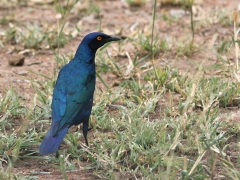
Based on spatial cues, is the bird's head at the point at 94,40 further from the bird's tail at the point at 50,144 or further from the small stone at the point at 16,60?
the small stone at the point at 16,60

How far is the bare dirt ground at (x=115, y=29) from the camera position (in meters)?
6.00

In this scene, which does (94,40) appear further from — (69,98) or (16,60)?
(16,60)

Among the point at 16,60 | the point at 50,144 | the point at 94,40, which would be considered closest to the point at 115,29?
the point at 16,60

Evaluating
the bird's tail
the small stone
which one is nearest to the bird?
the bird's tail

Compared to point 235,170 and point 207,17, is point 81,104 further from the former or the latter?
point 207,17

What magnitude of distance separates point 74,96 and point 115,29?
2524mm

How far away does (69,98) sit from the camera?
453 centimetres

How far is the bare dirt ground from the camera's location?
6004 mm

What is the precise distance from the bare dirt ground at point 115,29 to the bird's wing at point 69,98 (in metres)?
0.73

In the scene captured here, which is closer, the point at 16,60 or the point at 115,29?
the point at 16,60

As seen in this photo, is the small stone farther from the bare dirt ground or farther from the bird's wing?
the bird's wing

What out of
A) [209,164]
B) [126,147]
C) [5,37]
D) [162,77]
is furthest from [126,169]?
[5,37]

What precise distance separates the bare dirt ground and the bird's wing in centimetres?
73

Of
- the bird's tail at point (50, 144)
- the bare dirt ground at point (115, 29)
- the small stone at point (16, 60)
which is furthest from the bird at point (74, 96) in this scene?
the small stone at point (16, 60)
